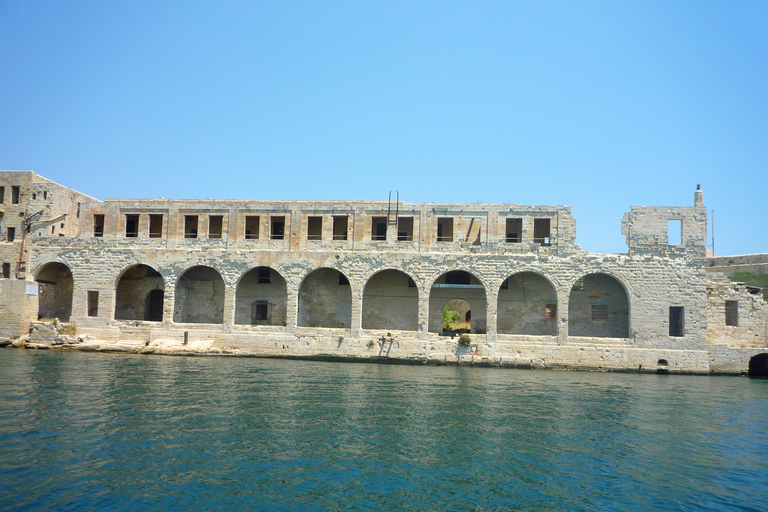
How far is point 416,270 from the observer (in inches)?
990

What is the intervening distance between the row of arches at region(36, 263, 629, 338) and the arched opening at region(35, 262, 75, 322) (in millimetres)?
48

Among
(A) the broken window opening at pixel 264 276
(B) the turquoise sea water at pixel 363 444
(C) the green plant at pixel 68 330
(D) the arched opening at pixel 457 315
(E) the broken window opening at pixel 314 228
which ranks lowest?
(B) the turquoise sea water at pixel 363 444

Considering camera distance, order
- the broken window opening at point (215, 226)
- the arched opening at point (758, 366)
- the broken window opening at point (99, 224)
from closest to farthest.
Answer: the arched opening at point (758, 366) → the broken window opening at point (215, 226) → the broken window opening at point (99, 224)

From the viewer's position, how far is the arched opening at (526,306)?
26.9 meters

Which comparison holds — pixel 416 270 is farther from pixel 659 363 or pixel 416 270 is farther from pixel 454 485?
pixel 454 485

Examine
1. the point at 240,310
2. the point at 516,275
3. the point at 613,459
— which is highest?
the point at 516,275

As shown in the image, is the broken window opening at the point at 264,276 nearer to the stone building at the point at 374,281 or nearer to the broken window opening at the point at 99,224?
the stone building at the point at 374,281

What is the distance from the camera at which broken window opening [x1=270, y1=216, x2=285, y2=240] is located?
Result: 27.6 m

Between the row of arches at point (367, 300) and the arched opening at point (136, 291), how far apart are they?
0.18 feet

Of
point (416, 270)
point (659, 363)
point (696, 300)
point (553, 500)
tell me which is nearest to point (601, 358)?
point (659, 363)

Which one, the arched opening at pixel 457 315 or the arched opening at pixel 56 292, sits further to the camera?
the arched opening at pixel 457 315

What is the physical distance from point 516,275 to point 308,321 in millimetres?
11136

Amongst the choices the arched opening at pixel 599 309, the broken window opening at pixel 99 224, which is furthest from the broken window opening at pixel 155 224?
the arched opening at pixel 599 309

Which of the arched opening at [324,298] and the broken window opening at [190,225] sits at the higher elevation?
the broken window opening at [190,225]
